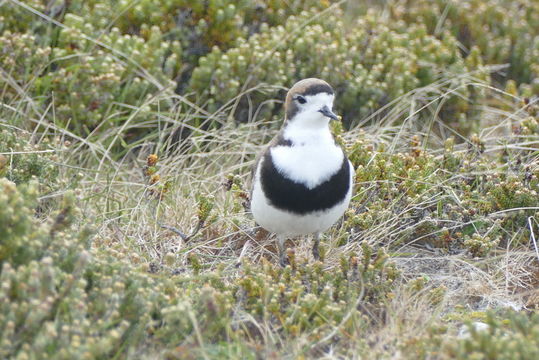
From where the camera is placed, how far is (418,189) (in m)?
4.99

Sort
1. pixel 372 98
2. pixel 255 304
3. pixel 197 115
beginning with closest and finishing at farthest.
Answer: pixel 255 304, pixel 197 115, pixel 372 98

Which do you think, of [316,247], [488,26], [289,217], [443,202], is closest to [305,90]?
[289,217]

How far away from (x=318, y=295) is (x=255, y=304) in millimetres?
375

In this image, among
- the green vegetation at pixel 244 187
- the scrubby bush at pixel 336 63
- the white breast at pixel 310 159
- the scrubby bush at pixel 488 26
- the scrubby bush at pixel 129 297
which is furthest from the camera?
the scrubby bush at pixel 488 26

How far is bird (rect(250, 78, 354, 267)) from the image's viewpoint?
160 inches

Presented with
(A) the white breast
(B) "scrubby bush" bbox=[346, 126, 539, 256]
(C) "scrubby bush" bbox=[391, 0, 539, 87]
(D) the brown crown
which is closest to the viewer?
(A) the white breast

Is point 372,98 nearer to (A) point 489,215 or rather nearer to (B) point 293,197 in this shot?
(A) point 489,215

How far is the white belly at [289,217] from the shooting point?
4141 millimetres

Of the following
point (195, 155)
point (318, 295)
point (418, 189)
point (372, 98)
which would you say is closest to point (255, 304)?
point (318, 295)

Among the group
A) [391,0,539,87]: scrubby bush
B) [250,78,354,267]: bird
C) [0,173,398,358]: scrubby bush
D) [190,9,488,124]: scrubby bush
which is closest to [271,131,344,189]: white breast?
[250,78,354,267]: bird

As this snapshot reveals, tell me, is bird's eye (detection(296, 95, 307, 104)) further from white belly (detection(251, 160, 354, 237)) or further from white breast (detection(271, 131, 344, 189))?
white belly (detection(251, 160, 354, 237))

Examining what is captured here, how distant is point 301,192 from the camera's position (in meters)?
4.07

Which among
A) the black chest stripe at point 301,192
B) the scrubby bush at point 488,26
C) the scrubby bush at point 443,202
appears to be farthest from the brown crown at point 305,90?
the scrubby bush at point 488,26

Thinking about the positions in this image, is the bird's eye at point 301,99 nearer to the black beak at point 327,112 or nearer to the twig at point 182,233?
the black beak at point 327,112
